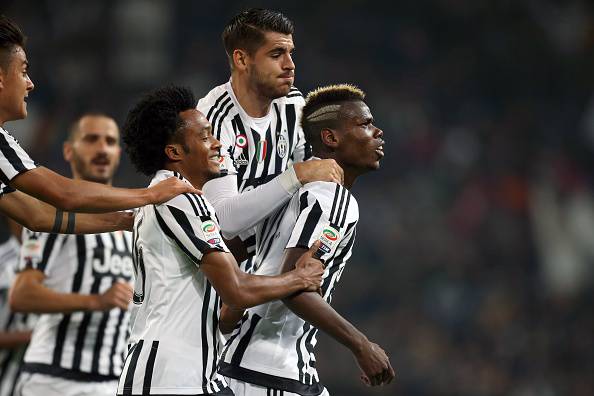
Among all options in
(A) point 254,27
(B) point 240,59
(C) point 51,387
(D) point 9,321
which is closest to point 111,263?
(C) point 51,387

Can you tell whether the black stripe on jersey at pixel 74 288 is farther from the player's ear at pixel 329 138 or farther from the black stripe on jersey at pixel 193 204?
the black stripe on jersey at pixel 193 204

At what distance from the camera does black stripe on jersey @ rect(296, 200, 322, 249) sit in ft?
13.5

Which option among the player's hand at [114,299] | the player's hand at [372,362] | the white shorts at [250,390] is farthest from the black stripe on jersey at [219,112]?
the player's hand at [114,299]

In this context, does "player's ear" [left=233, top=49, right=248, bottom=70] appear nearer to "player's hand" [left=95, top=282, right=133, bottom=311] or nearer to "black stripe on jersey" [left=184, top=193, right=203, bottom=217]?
"black stripe on jersey" [left=184, top=193, right=203, bottom=217]

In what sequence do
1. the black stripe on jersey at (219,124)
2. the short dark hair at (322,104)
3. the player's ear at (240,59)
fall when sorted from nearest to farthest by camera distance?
the short dark hair at (322,104), the black stripe on jersey at (219,124), the player's ear at (240,59)

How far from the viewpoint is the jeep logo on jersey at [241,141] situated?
4.81 meters

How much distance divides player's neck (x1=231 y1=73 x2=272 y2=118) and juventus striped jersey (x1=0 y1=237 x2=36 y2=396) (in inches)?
121

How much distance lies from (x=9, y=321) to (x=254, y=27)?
3670 mm

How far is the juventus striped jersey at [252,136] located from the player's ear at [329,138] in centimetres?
44

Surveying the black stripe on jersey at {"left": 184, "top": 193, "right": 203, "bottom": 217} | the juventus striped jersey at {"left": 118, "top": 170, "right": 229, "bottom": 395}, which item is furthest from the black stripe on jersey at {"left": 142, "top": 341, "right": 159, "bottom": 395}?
the black stripe on jersey at {"left": 184, "top": 193, "right": 203, "bottom": 217}

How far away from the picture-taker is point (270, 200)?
14.2 ft

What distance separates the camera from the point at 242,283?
3.81m

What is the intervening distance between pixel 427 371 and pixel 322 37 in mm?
5505

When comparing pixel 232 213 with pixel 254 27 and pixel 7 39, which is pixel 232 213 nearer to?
pixel 254 27
